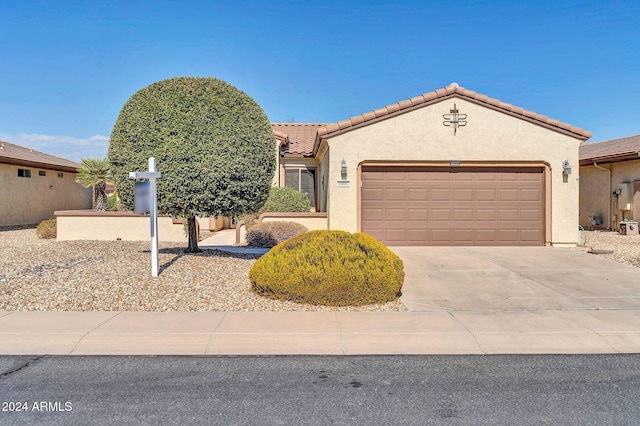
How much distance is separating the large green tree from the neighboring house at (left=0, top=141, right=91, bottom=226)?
14878mm

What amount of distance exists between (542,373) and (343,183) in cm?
A: 956

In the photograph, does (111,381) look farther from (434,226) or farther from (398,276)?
(434,226)

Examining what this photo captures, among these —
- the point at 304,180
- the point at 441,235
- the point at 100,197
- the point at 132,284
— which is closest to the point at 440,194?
the point at 441,235

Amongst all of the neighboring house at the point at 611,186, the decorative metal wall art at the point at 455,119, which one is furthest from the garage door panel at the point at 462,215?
the neighboring house at the point at 611,186

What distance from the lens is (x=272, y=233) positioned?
15117 mm

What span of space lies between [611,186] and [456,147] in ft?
33.5

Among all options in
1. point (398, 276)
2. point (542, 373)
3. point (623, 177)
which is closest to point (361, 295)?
point (398, 276)

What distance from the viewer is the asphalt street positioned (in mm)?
3850

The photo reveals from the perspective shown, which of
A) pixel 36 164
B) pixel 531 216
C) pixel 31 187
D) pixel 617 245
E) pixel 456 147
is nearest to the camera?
pixel 456 147

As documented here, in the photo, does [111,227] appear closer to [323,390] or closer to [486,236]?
[486,236]

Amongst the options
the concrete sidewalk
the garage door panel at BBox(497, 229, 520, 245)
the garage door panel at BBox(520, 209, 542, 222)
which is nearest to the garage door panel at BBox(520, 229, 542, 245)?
the garage door panel at BBox(497, 229, 520, 245)

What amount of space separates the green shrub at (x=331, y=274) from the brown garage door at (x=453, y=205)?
630 cm

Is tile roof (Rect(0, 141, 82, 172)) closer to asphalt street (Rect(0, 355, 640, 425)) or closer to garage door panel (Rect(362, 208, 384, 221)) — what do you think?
garage door panel (Rect(362, 208, 384, 221))

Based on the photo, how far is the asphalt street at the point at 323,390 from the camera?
385 centimetres
